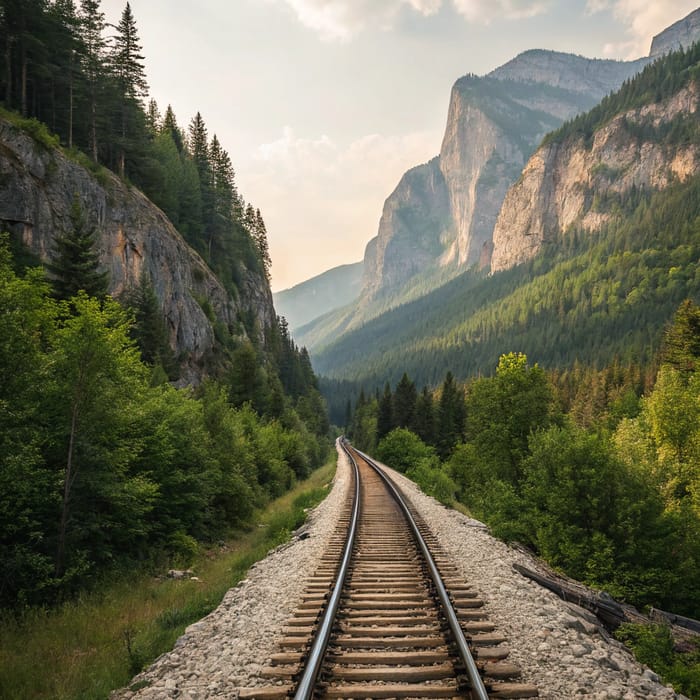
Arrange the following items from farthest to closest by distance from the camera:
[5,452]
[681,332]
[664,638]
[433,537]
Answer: [681,332], [433,537], [5,452], [664,638]

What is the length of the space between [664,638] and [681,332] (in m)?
40.0

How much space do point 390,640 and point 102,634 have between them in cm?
565

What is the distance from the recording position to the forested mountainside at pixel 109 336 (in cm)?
946

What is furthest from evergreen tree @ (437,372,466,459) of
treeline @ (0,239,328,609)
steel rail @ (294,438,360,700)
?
steel rail @ (294,438,360,700)

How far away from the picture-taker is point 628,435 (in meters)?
29.9

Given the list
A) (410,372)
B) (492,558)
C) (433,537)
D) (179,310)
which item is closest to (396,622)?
(492,558)

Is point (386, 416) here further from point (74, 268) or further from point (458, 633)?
point (458, 633)

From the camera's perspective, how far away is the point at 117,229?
3419 cm

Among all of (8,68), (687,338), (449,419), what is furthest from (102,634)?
(449,419)

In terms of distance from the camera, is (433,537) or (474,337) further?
(474,337)

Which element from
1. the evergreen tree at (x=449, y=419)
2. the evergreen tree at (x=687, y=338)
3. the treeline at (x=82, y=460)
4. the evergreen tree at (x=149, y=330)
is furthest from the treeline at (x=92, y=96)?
the evergreen tree at (x=687, y=338)

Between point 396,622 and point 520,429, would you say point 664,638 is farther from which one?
point 520,429

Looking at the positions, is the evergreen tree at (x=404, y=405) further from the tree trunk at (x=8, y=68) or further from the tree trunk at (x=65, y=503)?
the tree trunk at (x=65, y=503)

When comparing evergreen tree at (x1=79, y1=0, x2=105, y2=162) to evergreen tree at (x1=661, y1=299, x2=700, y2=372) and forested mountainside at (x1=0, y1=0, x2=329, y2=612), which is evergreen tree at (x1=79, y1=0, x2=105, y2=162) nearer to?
forested mountainside at (x1=0, y1=0, x2=329, y2=612)
